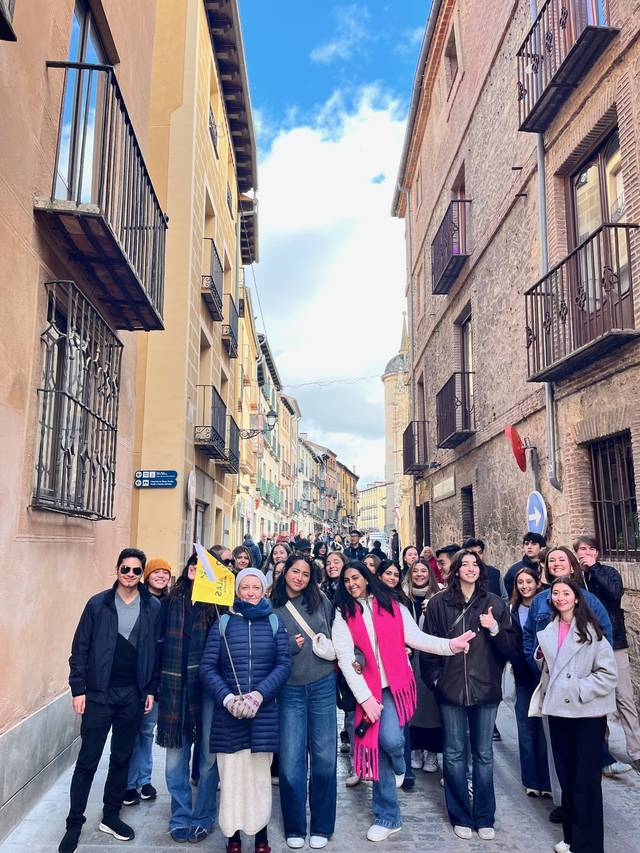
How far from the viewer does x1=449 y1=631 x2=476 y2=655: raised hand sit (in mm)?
4531

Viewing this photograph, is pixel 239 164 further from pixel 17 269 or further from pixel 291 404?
pixel 291 404

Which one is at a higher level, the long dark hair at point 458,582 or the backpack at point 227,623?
the long dark hair at point 458,582

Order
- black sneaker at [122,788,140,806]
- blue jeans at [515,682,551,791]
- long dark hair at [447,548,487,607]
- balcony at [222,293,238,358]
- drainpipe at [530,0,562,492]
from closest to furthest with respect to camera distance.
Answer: long dark hair at [447,548,487,607] → black sneaker at [122,788,140,806] → blue jeans at [515,682,551,791] → drainpipe at [530,0,562,492] → balcony at [222,293,238,358]

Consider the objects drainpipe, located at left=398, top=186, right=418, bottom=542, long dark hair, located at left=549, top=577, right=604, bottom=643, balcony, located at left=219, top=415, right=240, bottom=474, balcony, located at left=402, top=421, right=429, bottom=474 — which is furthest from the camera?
drainpipe, located at left=398, top=186, right=418, bottom=542

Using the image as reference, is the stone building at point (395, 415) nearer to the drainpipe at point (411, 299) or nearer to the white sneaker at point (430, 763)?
the drainpipe at point (411, 299)

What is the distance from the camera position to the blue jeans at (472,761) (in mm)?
4547

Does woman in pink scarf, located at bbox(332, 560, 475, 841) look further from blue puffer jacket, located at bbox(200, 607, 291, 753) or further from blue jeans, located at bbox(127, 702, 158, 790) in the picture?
blue jeans, located at bbox(127, 702, 158, 790)

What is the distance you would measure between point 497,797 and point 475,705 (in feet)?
3.80

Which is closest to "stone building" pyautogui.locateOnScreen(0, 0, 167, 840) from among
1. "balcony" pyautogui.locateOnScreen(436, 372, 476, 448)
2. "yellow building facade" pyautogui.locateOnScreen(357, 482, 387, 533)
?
"balcony" pyautogui.locateOnScreen(436, 372, 476, 448)

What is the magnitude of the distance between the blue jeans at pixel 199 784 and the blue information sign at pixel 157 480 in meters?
6.99

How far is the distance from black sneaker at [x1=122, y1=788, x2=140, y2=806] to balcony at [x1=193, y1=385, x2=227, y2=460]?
8.08 metres

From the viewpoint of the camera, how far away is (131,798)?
199 inches

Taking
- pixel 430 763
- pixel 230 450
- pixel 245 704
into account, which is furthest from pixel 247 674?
pixel 230 450

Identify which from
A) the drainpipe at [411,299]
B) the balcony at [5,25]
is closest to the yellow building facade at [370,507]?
the drainpipe at [411,299]
